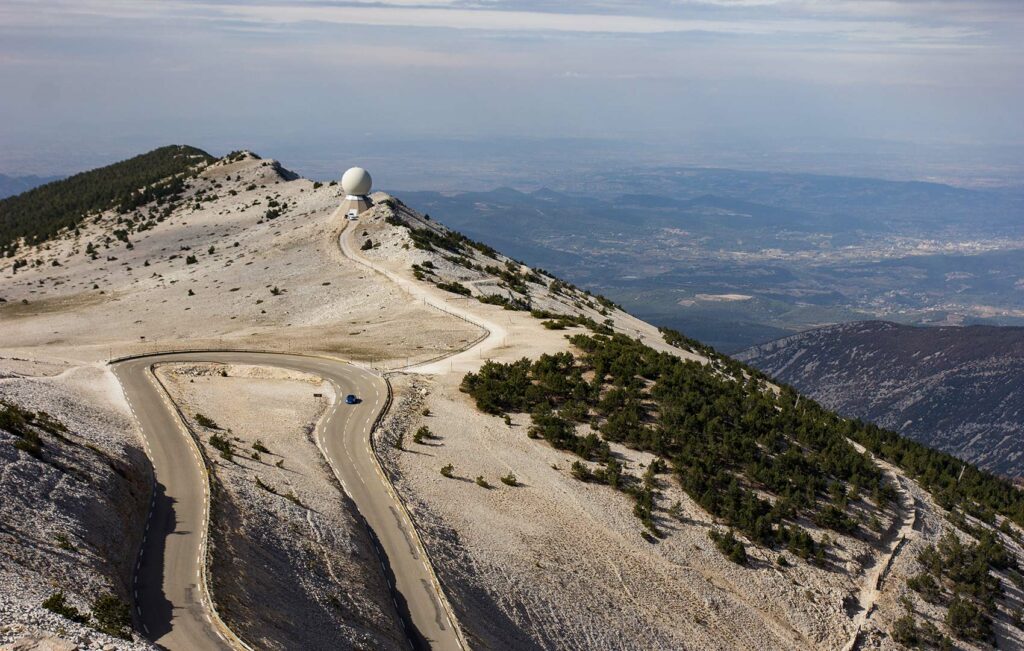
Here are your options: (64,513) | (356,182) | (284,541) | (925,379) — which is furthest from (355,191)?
(925,379)

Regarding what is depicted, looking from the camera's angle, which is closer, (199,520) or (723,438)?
(199,520)

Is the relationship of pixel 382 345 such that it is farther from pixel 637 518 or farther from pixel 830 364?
pixel 830 364

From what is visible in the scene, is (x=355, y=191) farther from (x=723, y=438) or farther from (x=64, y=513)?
(x=64, y=513)

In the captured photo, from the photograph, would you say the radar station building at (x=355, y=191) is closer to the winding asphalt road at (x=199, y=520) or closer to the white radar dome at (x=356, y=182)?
the white radar dome at (x=356, y=182)

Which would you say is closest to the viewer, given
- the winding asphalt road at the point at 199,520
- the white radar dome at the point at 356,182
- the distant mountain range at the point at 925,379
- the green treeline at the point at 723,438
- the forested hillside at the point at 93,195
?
the winding asphalt road at the point at 199,520

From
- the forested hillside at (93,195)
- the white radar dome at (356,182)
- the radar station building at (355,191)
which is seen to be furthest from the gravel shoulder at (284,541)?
the forested hillside at (93,195)

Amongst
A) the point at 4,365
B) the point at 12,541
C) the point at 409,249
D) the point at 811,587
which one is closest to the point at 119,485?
the point at 12,541
